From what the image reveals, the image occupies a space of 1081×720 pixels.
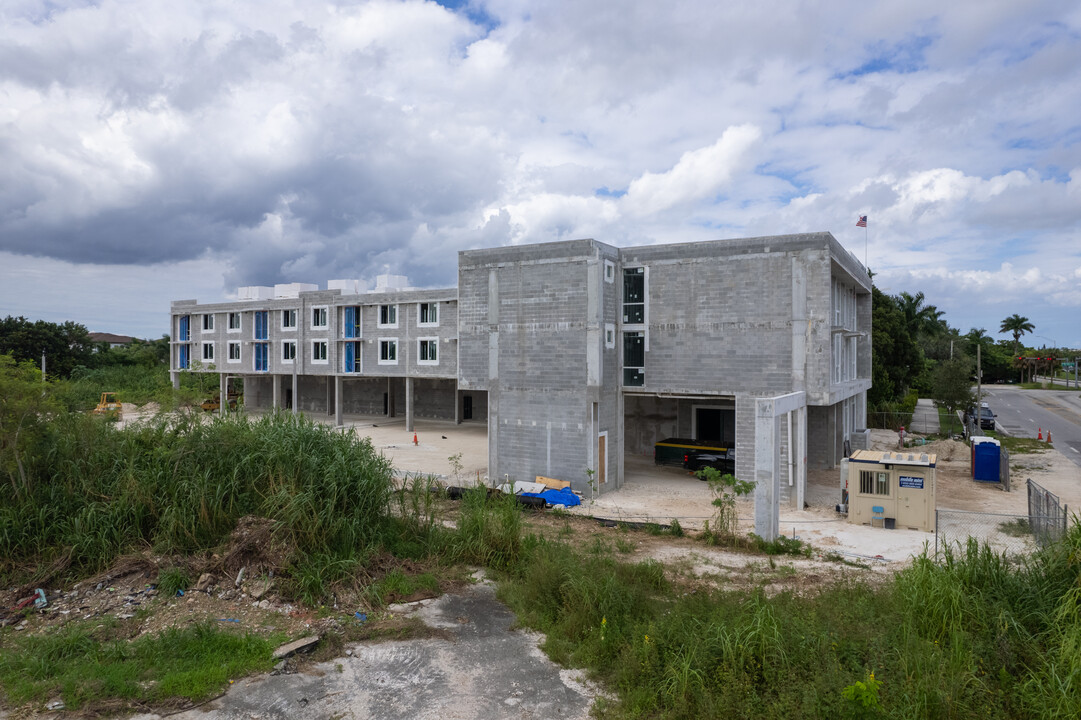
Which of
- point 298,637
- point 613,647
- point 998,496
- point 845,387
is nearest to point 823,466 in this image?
point 845,387

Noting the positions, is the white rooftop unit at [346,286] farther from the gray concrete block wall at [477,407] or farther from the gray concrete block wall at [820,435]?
the gray concrete block wall at [820,435]

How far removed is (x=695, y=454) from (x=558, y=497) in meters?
7.66

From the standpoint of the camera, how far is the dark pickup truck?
24595 mm

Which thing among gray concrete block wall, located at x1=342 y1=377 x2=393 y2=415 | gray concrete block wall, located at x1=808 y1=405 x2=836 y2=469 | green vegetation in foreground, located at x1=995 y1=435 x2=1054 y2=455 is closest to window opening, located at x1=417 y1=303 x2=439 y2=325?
gray concrete block wall, located at x1=342 y1=377 x2=393 y2=415

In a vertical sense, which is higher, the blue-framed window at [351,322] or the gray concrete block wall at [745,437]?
the blue-framed window at [351,322]

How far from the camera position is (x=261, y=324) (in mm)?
44562

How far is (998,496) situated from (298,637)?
21.4 meters

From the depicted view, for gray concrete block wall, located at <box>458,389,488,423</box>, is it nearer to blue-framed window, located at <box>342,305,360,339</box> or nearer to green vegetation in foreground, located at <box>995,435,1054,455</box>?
blue-framed window, located at <box>342,305,360,339</box>

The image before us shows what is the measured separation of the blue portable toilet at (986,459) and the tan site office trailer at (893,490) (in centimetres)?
810

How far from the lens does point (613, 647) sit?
8.96 m

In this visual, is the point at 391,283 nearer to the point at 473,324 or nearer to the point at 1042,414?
the point at 473,324

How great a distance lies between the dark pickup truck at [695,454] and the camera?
24.6 m

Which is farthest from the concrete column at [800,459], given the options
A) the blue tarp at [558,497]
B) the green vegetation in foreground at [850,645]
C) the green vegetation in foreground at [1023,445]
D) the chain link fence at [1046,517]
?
the green vegetation in foreground at [1023,445]

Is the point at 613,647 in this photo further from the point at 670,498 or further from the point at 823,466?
the point at 823,466
